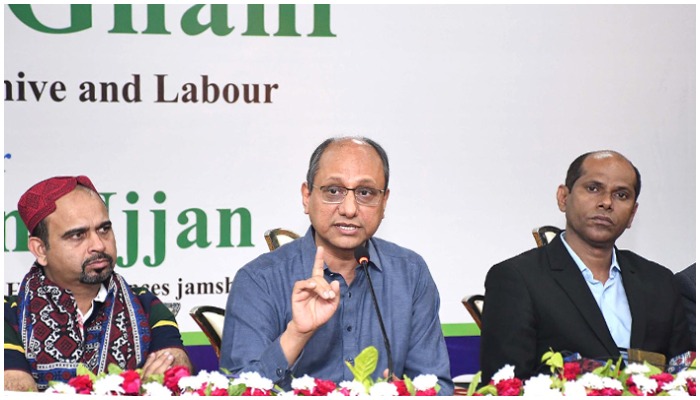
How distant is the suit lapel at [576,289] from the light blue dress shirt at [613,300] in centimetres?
4

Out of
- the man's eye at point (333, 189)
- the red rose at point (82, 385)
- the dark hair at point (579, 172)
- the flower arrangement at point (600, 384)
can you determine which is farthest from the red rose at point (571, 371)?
the red rose at point (82, 385)

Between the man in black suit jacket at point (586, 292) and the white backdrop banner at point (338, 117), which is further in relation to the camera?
the white backdrop banner at point (338, 117)

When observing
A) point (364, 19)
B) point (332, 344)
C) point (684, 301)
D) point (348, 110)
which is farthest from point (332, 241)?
point (684, 301)

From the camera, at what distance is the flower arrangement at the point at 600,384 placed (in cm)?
249

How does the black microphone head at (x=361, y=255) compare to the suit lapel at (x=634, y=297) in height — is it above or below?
above

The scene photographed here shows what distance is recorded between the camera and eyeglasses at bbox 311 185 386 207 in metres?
3.06

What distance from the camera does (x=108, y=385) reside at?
7.87ft

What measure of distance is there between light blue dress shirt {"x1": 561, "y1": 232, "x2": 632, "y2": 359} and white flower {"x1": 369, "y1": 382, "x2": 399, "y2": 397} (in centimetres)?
130

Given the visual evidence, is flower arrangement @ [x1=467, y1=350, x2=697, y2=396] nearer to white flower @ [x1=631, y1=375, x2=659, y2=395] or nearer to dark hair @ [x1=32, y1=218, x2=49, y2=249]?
white flower @ [x1=631, y1=375, x2=659, y2=395]

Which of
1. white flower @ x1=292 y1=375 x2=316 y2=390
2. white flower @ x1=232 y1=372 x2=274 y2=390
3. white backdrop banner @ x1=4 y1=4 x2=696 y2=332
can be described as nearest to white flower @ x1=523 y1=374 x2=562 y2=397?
white flower @ x1=292 y1=375 x2=316 y2=390

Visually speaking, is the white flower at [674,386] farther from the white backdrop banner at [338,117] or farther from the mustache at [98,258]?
the mustache at [98,258]

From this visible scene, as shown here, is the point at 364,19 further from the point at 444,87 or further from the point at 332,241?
the point at 332,241

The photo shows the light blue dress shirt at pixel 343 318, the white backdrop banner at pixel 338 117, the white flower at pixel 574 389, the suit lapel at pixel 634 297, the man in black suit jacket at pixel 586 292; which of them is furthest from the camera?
the white backdrop banner at pixel 338 117

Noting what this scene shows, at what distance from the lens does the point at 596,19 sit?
12.8ft
